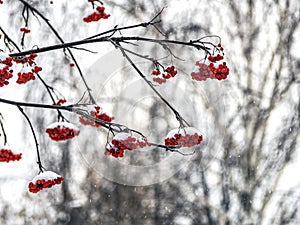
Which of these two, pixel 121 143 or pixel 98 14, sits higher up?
pixel 98 14

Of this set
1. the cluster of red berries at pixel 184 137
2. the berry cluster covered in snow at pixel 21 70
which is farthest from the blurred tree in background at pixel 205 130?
the cluster of red berries at pixel 184 137

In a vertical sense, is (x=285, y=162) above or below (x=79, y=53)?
below

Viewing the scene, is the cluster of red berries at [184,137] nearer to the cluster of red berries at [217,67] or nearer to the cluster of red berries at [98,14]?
the cluster of red berries at [217,67]

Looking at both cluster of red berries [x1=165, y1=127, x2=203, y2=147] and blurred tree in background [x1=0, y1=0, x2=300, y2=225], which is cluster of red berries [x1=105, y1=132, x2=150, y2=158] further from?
blurred tree in background [x1=0, y1=0, x2=300, y2=225]

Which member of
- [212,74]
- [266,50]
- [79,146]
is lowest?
[212,74]

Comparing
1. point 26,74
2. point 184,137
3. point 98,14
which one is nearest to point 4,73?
point 26,74

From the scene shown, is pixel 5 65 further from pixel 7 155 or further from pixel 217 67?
pixel 217 67

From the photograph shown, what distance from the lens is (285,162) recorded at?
22.2 feet

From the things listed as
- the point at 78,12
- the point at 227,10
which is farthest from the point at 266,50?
the point at 78,12

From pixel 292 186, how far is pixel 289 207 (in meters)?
0.40

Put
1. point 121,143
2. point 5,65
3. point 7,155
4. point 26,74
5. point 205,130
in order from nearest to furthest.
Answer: point 5,65, point 121,143, point 7,155, point 26,74, point 205,130

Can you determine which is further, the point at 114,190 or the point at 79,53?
the point at 114,190

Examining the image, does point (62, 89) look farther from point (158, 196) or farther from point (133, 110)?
point (158, 196)

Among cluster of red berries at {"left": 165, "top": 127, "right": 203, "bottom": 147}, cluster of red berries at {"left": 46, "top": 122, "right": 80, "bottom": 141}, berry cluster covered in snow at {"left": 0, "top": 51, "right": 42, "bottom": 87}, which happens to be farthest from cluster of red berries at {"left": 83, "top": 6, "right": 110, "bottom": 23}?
cluster of red berries at {"left": 165, "top": 127, "right": 203, "bottom": 147}
